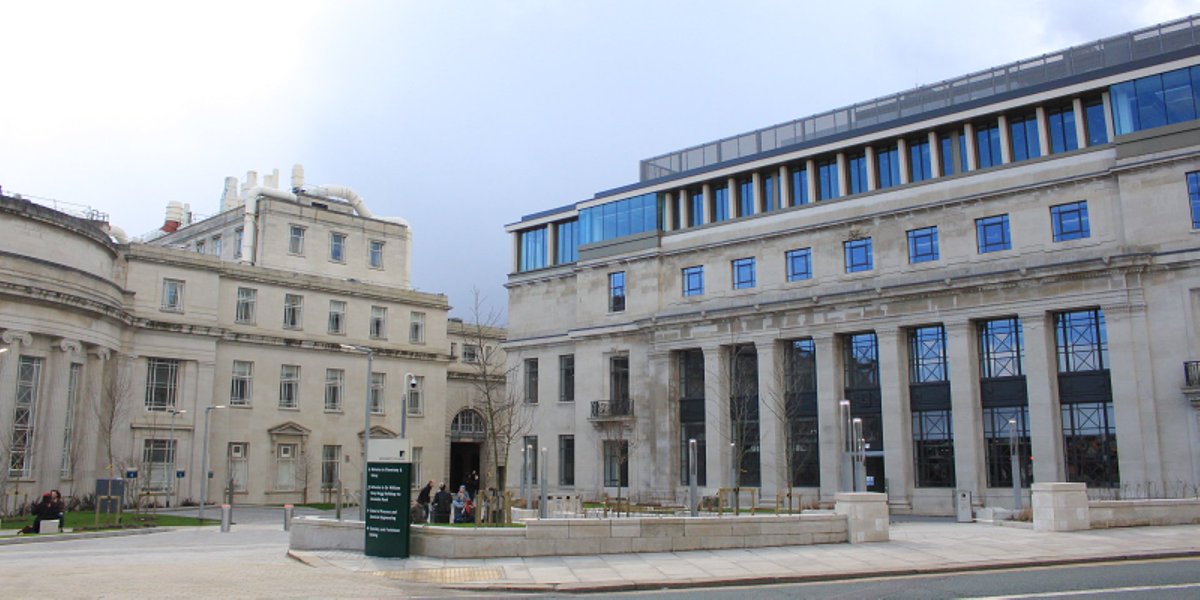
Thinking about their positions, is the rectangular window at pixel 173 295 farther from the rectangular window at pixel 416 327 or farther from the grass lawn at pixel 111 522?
the rectangular window at pixel 416 327

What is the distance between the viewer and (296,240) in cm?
7262

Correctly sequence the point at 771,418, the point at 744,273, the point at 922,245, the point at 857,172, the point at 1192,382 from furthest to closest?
the point at 744,273 → the point at 857,172 → the point at 771,418 → the point at 922,245 → the point at 1192,382

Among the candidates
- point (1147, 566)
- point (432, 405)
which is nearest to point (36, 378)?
point (432, 405)

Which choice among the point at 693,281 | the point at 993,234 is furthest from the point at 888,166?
the point at 693,281

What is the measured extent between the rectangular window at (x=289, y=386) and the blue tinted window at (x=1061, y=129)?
48867 millimetres

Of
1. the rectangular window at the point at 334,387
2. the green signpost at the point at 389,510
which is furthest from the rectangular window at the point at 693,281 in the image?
the green signpost at the point at 389,510

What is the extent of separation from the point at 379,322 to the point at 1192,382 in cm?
5244

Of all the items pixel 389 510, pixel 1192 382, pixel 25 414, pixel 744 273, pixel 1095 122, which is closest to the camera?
pixel 389 510

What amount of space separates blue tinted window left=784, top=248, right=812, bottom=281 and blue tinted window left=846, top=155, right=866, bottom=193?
4.22 meters

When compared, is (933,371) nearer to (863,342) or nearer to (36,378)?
(863,342)

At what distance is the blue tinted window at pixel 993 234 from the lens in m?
46.8

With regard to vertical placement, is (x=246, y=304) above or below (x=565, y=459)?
above

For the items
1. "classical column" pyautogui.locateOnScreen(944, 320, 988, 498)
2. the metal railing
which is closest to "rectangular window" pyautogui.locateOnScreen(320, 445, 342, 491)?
the metal railing

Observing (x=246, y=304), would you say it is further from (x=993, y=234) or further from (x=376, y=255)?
(x=993, y=234)
